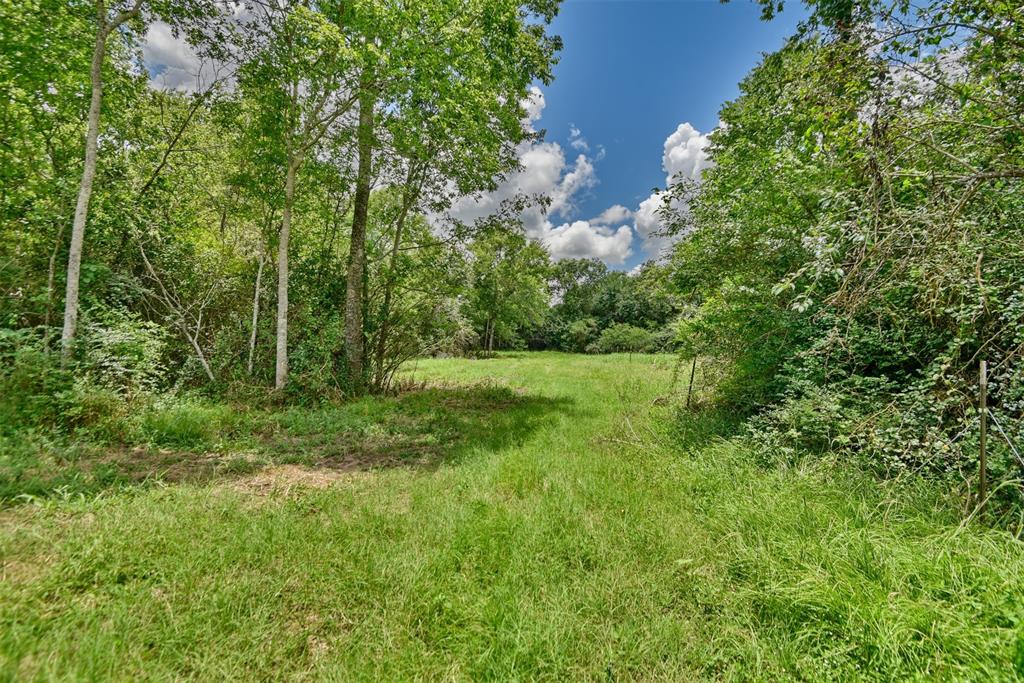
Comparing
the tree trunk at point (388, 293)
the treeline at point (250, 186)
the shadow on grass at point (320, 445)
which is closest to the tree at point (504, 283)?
the treeline at point (250, 186)

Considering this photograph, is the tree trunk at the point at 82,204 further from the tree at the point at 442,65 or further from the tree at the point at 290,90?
the tree at the point at 442,65

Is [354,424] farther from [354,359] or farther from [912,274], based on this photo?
[912,274]

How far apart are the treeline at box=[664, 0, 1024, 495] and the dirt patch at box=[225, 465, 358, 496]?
4.71 m

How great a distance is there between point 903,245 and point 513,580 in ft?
13.5

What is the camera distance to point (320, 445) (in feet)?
15.9

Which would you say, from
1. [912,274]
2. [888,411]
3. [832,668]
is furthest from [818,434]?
[832,668]

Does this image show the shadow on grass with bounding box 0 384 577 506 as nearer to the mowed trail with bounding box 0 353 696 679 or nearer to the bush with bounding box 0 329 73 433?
the mowed trail with bounding box 0 353 696 679

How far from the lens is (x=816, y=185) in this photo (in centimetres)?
443

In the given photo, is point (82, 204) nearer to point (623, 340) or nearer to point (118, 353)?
point (118, 353)

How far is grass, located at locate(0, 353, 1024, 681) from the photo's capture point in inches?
66.3

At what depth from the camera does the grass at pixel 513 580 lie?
1.68m

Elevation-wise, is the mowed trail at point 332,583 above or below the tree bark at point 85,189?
below

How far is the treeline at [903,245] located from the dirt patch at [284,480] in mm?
4707

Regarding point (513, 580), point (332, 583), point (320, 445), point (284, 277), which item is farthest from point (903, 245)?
point (284, 277)
